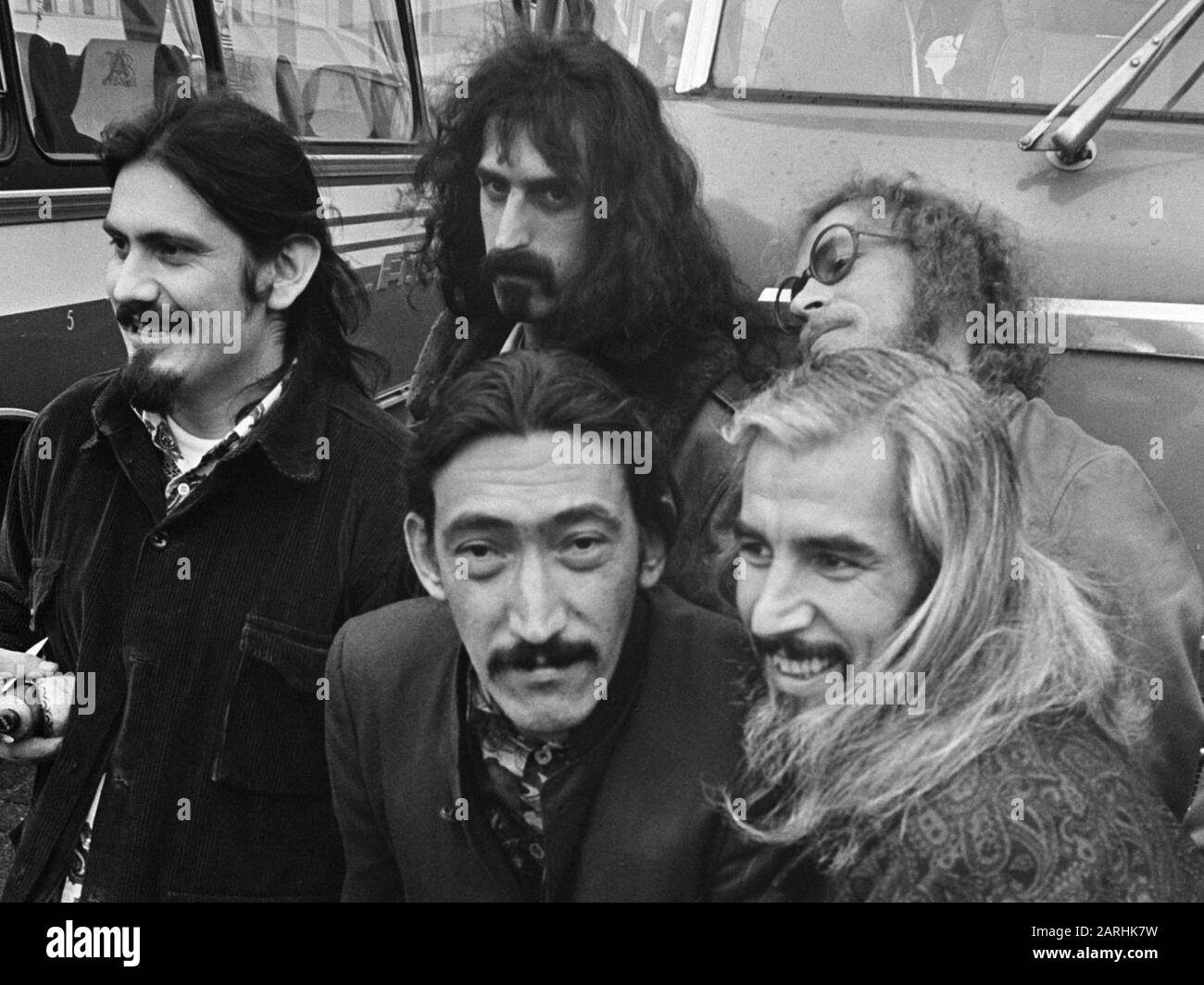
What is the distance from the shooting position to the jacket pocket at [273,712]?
2.29m

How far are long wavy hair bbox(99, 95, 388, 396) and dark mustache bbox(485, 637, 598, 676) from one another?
1.84ft

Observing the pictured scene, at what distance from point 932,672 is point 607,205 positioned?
2.73 ft

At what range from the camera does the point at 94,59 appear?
3270 millimetres

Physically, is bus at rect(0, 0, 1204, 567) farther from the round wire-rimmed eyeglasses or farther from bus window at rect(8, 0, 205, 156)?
bus window at rect(8, 0, 205, 156)

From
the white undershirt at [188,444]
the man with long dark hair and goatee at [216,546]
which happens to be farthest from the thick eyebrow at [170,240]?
the white undershirt at [188,444]

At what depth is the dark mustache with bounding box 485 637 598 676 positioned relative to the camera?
212 cm

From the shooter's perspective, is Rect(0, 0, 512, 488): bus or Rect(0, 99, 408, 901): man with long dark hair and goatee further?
Rect(0, 0, 512, 488): bus

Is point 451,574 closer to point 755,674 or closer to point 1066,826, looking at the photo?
point 755,674

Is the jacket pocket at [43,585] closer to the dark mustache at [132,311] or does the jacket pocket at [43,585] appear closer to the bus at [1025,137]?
the dark mustache at [132,311]

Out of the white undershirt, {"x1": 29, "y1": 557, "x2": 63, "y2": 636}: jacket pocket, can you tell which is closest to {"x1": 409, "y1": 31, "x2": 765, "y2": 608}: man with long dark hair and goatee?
the white undershirt

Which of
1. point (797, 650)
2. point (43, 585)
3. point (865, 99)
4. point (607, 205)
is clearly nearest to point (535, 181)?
point (607, 205)

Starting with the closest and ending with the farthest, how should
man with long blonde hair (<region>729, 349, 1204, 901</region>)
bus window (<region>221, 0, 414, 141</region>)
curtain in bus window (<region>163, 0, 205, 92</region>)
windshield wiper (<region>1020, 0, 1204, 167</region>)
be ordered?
man with long blonde hair (<region>729, 349, 1204, 901</region>)
windshield wiper (<region>1020, 0, 1204, 167</region>)
bus window (<region>221, 0, 414, 141</region>)
curtain in bus window (<region>163, 0, 205, 92</region>)

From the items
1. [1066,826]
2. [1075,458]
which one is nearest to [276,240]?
[1075,458]
